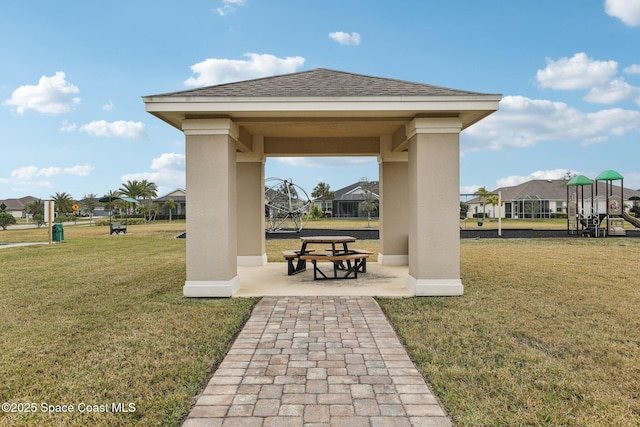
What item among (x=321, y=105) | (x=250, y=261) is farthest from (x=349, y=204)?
(x=321, y=105)

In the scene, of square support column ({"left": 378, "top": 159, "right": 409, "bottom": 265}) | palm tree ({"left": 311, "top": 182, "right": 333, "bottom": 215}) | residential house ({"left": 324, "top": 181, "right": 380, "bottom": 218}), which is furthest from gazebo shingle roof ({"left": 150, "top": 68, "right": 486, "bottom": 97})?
palm tree ({"left": 311, "top": 182, "right": 333, "bottom": 215})

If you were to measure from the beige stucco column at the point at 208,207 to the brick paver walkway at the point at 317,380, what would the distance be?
184cm

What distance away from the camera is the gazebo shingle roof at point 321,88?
251 inches

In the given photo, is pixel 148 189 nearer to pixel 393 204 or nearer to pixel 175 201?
pixel 175 201

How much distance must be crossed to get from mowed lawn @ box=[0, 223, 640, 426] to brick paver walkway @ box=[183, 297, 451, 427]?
0.65ft

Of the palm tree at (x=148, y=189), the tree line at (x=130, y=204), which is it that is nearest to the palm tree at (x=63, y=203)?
the tree line at (x=130, y=204)

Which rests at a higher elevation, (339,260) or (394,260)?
(339,260)

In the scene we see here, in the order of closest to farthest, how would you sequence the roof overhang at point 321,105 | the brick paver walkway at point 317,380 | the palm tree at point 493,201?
the brick paver walkway at point 317,380 → the roof overhang at point 321,105 → the palm tree at point 493,201

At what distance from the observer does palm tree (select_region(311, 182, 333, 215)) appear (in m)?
57.8

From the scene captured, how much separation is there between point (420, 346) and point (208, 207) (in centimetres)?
437

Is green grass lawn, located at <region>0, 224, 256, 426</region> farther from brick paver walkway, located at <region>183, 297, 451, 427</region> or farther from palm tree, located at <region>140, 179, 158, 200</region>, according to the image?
palm tree, located at <region>140, 179, 158, 200</region>

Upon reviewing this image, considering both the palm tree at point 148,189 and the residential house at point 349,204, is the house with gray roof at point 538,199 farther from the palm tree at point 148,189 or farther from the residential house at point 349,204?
the palm tree at point 148,189

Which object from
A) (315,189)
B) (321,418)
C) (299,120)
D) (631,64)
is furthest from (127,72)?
(315,189)

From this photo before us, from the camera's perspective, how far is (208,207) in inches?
263
